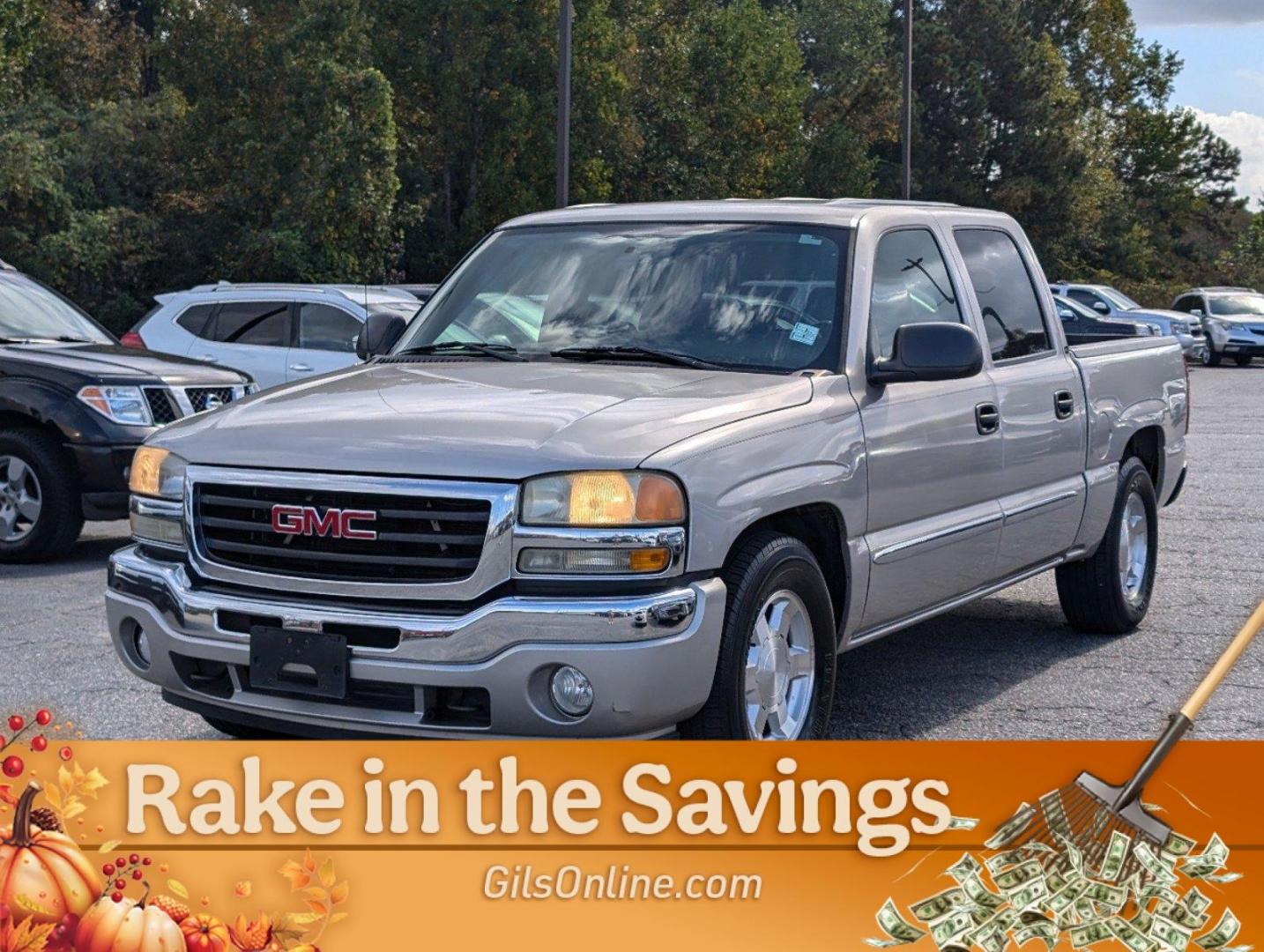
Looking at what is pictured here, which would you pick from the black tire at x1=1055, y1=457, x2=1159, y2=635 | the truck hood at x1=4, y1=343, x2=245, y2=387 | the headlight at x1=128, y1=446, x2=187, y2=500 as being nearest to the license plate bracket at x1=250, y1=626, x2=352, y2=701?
the headlight at x1=128, y1=446, x2=187, y2=500

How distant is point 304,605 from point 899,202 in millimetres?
2932

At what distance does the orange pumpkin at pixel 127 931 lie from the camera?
3.62m

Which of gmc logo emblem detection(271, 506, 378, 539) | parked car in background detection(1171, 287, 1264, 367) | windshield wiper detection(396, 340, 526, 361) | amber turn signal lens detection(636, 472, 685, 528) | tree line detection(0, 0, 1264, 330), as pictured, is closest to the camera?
amber turn signal lens detection(636, 472, 685, 528)

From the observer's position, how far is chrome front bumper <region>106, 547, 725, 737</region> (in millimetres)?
4324

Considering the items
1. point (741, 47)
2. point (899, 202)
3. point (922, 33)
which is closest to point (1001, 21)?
point (922, 33)

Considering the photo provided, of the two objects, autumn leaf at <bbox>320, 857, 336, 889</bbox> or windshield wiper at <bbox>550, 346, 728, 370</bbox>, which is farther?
windshield wiper at <bbox>550, 346, 728, 370</bbox>

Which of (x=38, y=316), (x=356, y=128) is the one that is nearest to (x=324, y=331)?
(x=38, y=316)

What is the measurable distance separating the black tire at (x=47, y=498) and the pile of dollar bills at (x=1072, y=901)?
7152 millimetres

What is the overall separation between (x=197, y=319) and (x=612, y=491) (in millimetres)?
12020

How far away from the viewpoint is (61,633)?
7.69 metres

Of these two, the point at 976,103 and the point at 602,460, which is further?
the point at 976,103

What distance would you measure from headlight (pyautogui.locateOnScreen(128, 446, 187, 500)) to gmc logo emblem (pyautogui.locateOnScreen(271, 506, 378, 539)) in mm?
429

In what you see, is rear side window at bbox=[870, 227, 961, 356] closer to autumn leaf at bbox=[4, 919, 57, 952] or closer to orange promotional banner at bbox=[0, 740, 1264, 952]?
orange promotional banner at bbox=[0, 740, 1264, 952]

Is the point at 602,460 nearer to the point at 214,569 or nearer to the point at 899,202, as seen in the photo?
the point at 214,569
